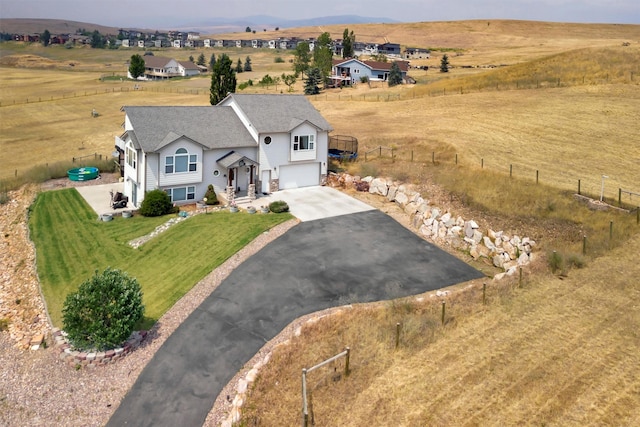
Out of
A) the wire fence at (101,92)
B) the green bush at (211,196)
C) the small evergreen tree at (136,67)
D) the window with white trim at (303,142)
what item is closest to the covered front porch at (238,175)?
the green bush at (211,196)

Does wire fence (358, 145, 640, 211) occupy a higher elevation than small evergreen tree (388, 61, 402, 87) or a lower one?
lower

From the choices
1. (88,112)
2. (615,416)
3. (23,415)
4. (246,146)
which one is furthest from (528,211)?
(88,112)

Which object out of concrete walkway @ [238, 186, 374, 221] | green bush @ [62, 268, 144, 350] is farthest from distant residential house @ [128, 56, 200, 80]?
green bush @ [62, 268, 144, 350]

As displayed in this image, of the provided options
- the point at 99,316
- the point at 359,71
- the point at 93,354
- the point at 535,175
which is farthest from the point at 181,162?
the point at 359,71

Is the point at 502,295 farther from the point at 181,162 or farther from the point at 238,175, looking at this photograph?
the point at 181,162

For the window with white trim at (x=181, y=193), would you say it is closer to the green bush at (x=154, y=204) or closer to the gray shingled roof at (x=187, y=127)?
the green bush at (x=154, y=204)

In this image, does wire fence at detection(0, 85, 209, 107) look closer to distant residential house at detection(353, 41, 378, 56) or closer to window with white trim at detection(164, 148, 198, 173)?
window with white trim at detection(164, 148, 198, 173)
